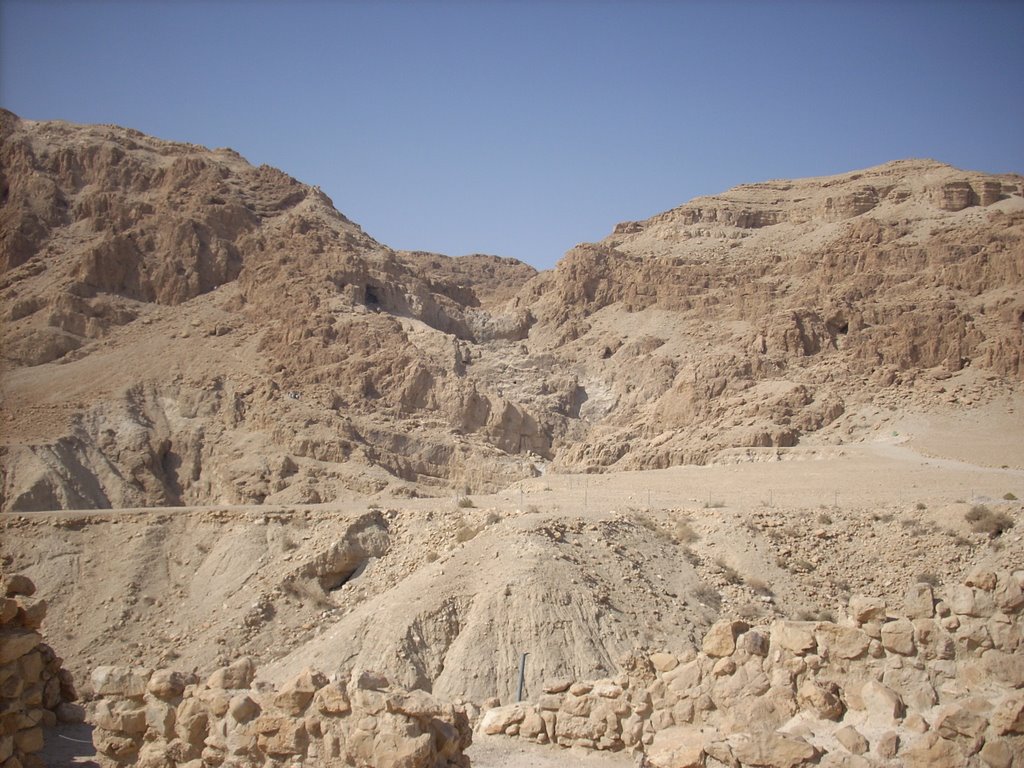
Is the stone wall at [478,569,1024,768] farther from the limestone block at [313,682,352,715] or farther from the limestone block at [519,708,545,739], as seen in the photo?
the limestone block at [313,682,352,715]

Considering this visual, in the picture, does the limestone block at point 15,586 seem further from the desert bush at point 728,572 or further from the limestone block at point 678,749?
the desert bush at point 728,572

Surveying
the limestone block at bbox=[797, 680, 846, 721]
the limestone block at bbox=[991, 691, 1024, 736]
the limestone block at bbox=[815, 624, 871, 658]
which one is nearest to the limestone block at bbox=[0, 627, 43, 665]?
the limestone block at bbox=[797, 680, 846, 721]

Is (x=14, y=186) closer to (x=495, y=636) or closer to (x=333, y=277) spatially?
(x=333, y=277)

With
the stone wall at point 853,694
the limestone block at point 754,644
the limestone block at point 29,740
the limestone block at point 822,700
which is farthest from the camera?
the limestone block at point 29,740

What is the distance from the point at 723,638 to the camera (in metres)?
11.4

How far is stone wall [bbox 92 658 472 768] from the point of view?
9.97 m

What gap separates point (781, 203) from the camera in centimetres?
7131

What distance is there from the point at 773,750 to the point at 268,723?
4.78m

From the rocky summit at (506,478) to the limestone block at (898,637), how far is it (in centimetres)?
2

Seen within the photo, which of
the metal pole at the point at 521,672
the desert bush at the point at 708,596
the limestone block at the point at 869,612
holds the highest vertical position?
the limestone block at the point at 869,612

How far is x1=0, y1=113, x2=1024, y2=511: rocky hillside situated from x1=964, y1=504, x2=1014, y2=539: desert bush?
13282mm

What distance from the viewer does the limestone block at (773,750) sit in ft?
31.8

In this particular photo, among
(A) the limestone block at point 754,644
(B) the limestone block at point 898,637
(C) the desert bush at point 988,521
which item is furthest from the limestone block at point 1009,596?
(C) the desert bush at point 988,521

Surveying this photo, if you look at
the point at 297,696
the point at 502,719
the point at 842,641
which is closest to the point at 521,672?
the point at 502,719
